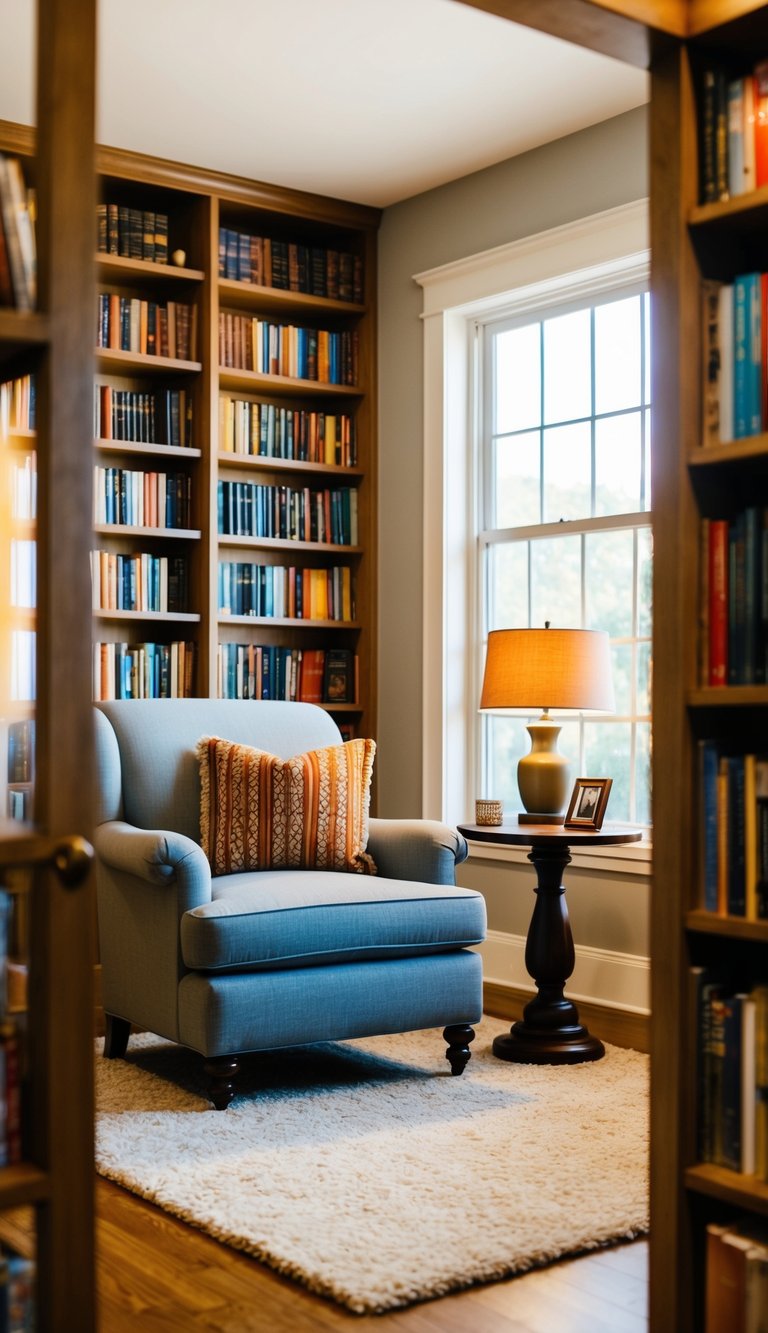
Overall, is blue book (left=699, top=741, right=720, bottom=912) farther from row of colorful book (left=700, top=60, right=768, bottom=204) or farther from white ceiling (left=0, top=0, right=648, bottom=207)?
white ceiling (left=0, top=0, right=648, bottom=207)

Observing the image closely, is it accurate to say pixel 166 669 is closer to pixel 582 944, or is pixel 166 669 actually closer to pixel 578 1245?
pixel 582 944

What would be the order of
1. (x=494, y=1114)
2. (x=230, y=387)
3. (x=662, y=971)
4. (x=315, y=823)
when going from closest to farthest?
(x=662, y=971), (x=494, y=1114), (x=315, y=823), (x=230, y=387)

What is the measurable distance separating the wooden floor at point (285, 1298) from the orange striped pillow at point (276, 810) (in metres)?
1.37

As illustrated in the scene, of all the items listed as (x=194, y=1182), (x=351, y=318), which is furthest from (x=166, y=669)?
(x=194, y=1182)

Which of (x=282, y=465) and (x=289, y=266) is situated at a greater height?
(x=289, y=266)

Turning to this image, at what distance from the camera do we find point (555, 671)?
3969 mm

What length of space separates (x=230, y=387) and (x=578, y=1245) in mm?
3557

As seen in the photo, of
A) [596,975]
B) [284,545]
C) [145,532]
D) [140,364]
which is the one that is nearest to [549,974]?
[596,975]

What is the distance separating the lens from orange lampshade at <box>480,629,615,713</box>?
13.0 ft

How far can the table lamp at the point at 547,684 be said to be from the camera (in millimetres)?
3969

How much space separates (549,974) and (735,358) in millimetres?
2444

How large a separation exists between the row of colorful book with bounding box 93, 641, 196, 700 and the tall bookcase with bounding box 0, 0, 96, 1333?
3.16m

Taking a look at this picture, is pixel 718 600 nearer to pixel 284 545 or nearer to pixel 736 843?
pixel 736 843

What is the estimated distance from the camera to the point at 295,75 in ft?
13.8
